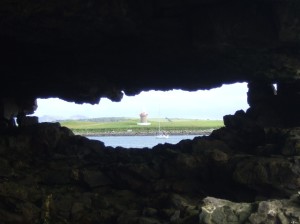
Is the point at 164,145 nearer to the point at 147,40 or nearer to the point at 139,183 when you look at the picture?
the point at 139,183

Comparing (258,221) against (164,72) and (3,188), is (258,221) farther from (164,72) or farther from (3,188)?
(164,72)

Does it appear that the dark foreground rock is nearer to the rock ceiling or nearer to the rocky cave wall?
the rocky cave wall

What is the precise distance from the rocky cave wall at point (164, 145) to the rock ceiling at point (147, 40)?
63 millimetres

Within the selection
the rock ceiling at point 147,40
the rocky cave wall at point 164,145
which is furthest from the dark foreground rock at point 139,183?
the rock ceiling at point 147,40

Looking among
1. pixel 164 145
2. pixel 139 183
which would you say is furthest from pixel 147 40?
pixel 164 145

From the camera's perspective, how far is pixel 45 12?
19.5 meters

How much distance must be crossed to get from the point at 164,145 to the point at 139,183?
8.77m

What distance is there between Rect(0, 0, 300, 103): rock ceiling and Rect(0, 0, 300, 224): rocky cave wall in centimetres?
6

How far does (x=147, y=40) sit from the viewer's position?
981 inches

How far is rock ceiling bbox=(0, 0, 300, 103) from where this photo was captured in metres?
20.4

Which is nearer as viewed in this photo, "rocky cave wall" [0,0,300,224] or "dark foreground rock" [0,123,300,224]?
"dark foreground rock" [0,123,300,224]

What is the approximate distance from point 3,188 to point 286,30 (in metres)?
→ 15.5

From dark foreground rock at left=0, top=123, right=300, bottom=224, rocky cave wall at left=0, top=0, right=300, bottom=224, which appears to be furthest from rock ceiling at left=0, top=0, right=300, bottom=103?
dark foreground rock at left=0, top=123, right=300, bottom=224

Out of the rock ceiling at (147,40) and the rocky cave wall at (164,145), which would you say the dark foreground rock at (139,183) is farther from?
the rock ceiling at (147,40)
